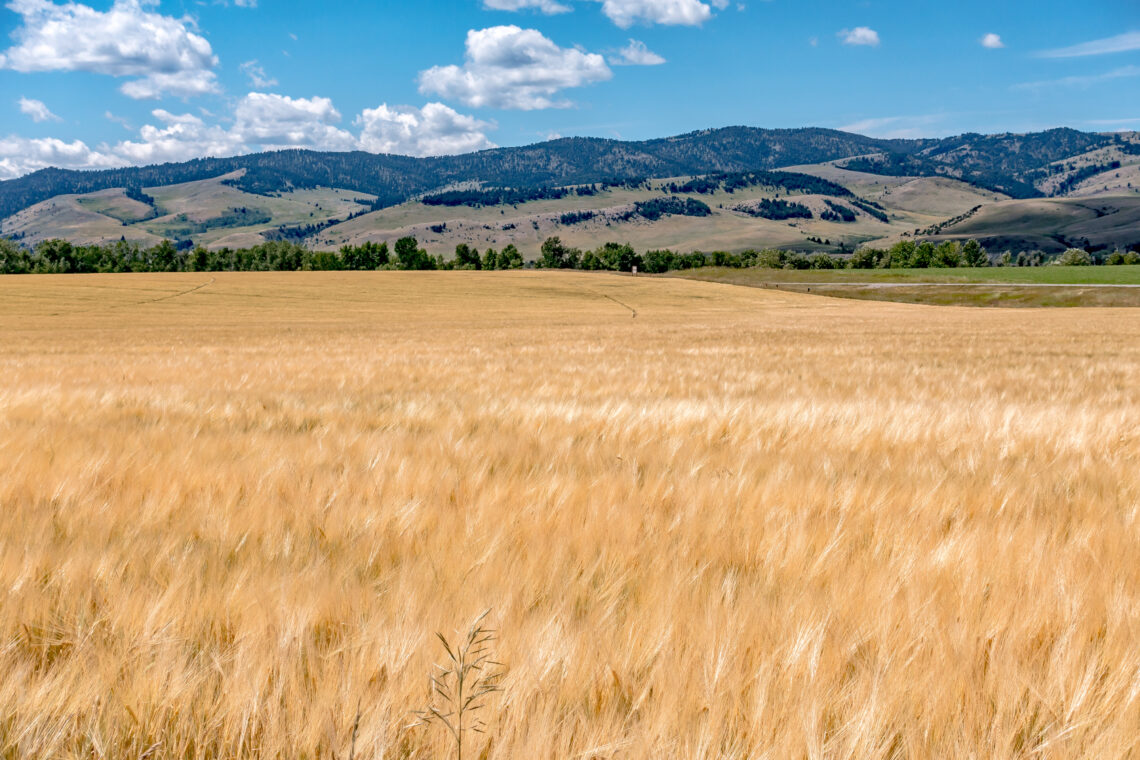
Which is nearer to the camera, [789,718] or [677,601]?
[789,718]

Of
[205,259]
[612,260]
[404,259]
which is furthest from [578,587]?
[612,260]

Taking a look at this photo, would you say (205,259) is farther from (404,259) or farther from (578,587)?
(578,587)

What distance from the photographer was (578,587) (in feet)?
7.13

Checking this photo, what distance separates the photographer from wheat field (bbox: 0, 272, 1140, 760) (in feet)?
4.78

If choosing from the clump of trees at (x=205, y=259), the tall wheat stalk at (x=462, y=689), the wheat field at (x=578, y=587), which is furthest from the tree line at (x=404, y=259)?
the tall wheat stalk at (x=462, y=689)

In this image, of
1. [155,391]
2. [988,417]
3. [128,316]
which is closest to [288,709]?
[988,417]

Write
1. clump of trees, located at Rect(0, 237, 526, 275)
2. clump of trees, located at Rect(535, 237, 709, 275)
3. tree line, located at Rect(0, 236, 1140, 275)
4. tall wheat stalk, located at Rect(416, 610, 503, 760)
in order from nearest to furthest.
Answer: tall wheat stalk, located at Rect(416, 610, 503, 760), clump of trees, located at Rect(0, 237, 526, 275), tree line, located at Rect(0, 236, 1140, 275), clump of trees, located at Rect(535, 237, 709, 275)

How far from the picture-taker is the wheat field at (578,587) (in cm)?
146

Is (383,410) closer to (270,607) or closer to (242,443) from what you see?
(242,443)

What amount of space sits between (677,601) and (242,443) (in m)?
3.73

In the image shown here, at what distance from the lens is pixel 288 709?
1478 millimetres

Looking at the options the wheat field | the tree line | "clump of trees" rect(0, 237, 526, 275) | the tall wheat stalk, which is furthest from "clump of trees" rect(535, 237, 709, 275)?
the tall wheat stalk

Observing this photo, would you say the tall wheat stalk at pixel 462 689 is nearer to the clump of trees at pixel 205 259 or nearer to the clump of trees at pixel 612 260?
the clump of trees at pixel 205 259

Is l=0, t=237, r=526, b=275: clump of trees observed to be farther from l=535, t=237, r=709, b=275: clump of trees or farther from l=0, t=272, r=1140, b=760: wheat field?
l=0, t=272, r=1140, b=760: wheat field
